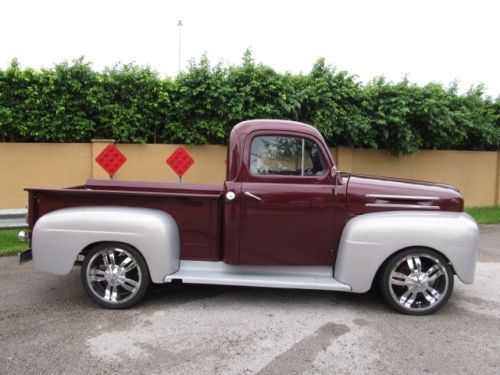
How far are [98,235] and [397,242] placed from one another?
3.09 meters

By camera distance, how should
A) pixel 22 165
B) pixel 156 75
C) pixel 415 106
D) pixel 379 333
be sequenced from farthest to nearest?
pixel 415 106 → pixel 156 75 → pixel 22 165 → pixel 379 333

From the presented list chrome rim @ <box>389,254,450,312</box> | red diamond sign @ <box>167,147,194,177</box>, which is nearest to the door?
chrome rim @ <box>389,254,450,312</box>

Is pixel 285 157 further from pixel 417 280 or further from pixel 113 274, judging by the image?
pixel 113 274

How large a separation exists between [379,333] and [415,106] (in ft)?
25.3

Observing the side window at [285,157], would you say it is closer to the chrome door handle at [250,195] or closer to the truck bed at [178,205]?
the chrome door handle at [250,195]

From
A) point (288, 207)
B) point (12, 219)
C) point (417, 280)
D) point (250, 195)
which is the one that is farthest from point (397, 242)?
point (12, 219)

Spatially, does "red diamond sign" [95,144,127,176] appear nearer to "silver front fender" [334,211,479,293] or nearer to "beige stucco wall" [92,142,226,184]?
"beige stucco wall" [92,142,226,184]

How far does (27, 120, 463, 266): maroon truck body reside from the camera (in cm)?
443

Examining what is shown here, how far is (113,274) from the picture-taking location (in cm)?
438

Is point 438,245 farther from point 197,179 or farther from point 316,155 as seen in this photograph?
point 197,179

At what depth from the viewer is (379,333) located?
3.89m

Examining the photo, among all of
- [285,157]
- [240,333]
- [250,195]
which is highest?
[285,157]

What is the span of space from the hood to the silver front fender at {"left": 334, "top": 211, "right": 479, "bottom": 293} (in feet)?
0.61

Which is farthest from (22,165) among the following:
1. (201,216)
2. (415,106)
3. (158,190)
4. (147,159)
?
(415,106)
